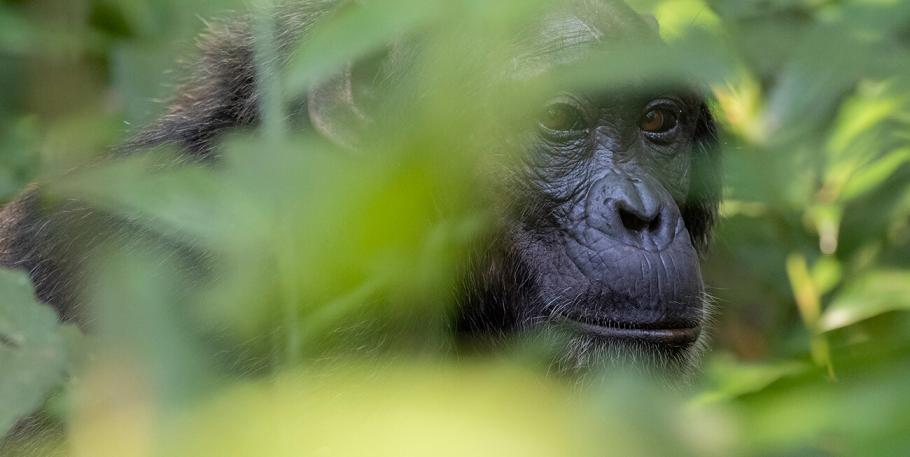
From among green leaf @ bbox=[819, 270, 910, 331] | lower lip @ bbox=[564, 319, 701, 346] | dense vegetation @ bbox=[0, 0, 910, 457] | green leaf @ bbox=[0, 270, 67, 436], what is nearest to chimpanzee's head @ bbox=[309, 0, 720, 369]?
lower lip @ bbox=[564, 319, 701, 346]

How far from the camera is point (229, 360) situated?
221 cm

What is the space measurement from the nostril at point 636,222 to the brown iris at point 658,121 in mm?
372

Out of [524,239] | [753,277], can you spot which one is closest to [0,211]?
[524,239]

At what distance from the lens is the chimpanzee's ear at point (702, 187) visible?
3.53 meters

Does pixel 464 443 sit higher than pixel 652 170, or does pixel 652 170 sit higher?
pixel 464 443

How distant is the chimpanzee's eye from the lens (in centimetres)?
323

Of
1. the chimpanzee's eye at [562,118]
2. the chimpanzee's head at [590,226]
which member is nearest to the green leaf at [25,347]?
the chimpanzee's head at [590,226]

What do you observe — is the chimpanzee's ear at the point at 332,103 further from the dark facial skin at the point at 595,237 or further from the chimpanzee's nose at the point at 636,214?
the chimpanzee's nose at the point at 636,214

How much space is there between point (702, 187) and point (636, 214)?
1.29 feet

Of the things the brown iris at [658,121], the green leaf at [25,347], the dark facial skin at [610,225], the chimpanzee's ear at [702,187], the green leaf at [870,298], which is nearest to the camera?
the green leaf at [25,347]

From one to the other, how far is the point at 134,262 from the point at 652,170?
8.40ft

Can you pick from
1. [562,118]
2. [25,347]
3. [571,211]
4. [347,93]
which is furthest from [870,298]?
[25,347]

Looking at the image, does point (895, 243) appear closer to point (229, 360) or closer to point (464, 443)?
point (229, 360)

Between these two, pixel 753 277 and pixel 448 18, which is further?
pixel 753 277
